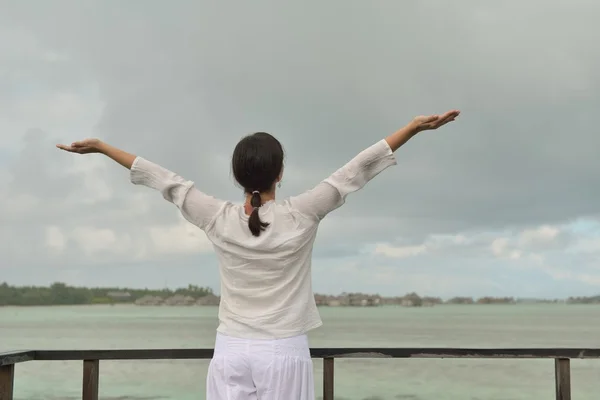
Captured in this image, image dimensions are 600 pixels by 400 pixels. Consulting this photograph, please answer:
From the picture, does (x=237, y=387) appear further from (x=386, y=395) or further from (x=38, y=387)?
(x=38, y=387)

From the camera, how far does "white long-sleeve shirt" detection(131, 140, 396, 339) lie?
5.49 ft

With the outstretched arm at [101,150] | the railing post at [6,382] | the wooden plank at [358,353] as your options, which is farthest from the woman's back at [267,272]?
the railing post at [6,382]

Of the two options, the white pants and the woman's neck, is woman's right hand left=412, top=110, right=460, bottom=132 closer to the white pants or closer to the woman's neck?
the woman's neck

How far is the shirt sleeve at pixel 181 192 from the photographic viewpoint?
1745mm

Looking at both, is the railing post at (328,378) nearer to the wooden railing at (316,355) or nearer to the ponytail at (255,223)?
the wooden railing at (316,355)

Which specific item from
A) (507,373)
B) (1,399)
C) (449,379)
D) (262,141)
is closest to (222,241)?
(262,141)

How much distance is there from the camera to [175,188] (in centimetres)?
176

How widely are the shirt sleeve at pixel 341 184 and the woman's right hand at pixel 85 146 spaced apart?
1.99 ft

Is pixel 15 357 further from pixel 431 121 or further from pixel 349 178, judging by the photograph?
pixel 431 121

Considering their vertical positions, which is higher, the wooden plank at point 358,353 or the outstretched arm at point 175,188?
the outstretched arm at point 175,188

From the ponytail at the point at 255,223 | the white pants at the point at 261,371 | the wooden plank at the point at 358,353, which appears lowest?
the wooden plank at the point at 358,353

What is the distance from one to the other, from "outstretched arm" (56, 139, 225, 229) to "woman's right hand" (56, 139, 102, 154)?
9cm

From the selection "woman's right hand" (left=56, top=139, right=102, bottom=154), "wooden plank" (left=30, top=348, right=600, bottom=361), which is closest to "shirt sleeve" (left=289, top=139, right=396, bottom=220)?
"woman's right hand" (left=56, top=139, right=102, bottom=154)

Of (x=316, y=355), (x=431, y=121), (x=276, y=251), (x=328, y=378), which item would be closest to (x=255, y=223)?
(x=276, y=251)
